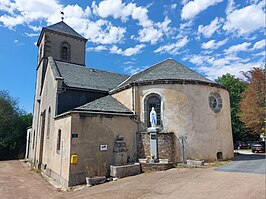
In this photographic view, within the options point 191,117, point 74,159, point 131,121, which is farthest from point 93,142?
point 191,117

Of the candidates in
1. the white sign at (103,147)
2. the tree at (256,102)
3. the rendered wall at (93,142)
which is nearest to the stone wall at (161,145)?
the rendered wall at (93,142)

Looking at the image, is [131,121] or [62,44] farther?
[62,44]

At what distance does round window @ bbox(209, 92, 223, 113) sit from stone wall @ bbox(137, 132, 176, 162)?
419 cm

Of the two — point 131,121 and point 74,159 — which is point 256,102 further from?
point 74,159

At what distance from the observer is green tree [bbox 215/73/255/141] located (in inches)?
1375

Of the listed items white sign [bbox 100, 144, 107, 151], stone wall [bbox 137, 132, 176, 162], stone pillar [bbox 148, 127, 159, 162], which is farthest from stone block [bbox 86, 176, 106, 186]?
stone wall [bbox 137, 132, 176, 162]

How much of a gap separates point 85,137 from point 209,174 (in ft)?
22.9

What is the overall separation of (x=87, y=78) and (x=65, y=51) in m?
7.32

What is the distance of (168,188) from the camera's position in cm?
885

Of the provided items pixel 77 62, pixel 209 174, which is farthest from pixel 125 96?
pixel 77 62

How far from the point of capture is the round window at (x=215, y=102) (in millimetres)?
16222

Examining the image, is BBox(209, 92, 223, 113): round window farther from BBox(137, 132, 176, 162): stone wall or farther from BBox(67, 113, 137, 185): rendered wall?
BBox(67, 113, 137, 185): rendered wall

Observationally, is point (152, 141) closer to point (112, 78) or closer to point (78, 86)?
point (78, 86)

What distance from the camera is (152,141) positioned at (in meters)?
13.9
